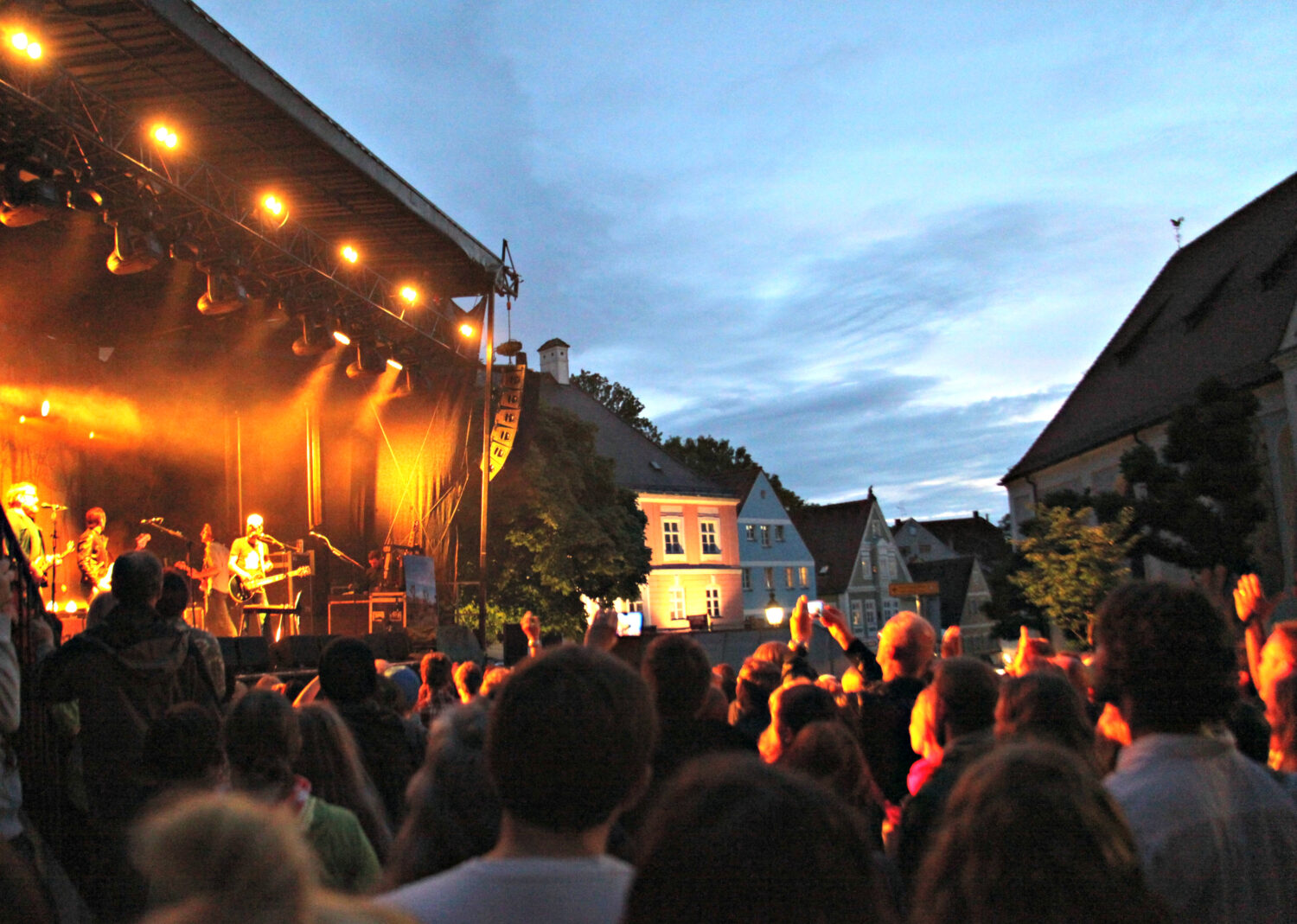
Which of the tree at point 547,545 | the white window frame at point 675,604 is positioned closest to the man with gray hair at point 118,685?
the tree at point 547,545

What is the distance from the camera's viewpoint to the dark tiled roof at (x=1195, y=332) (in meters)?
26.8

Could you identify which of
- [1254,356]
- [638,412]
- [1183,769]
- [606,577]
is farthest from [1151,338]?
[1183,769]

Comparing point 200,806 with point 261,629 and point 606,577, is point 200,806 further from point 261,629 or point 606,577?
point 606,577

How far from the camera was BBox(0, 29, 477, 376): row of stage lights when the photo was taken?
9.66 meters

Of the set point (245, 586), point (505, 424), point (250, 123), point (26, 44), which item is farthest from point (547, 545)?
point (26, 44)

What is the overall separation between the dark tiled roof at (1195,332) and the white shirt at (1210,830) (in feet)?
78.1

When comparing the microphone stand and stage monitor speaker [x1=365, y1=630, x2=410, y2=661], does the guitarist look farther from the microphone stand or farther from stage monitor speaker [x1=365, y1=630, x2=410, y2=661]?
stage monitor speaker [x1=365, y1=630, x2=410, y2=661]

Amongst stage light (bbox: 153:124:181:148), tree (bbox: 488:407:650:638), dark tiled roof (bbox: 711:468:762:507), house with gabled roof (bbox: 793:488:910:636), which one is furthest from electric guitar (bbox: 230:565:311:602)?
house with gabled roof (bbox: 793:488:910:636)

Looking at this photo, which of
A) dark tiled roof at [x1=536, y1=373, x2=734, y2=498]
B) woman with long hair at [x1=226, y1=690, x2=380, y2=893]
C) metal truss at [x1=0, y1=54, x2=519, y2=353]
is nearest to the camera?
woman with long hair at [x1=226, y1=690, x2=380, y2=893]

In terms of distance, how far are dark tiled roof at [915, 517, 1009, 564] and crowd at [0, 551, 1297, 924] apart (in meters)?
79.1

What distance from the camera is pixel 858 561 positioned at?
2079 inches

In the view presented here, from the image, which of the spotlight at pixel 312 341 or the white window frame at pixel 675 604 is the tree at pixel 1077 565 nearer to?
the spotlight at pixel 312 341

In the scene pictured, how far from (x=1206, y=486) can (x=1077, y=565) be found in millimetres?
3272

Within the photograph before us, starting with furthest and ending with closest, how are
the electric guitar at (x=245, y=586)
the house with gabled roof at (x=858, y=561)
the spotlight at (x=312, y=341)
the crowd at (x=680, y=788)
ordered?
1. the house with gabled roof at (x=858, y=561)
2. the electric guitar at (x=245, y=586)
3. the spotlight at (x=312, y=341)
4. the crowd at (x=680, y=788)
